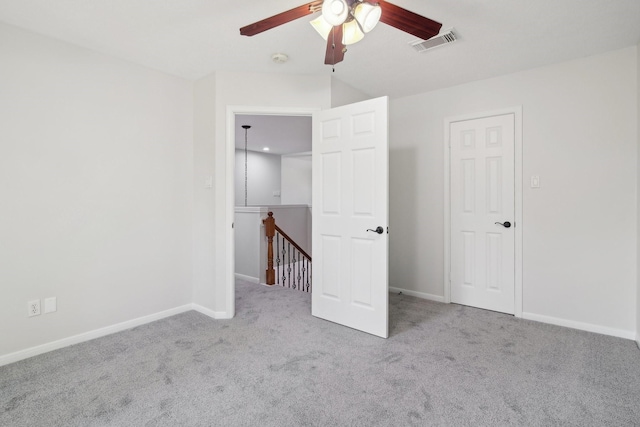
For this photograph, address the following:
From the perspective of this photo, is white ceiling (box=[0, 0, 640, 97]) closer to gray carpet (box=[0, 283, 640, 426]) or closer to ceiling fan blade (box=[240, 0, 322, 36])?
ceiling fan blade (box=[240, 0, 322, 36])

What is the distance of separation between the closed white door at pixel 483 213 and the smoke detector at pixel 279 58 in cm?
195

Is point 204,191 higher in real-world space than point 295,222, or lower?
higher

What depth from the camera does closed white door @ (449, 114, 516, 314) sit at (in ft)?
10.4

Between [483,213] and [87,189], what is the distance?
3.75m

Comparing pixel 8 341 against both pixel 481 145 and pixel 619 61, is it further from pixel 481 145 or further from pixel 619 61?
pixel 619 61

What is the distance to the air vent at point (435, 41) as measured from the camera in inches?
95.0

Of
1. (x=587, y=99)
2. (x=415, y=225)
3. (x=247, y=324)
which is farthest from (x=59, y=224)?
(x=587, y=99)

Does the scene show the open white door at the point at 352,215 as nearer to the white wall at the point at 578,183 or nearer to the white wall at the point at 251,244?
the white wall at the point at 578,183

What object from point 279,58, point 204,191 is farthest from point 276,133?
point 279,58

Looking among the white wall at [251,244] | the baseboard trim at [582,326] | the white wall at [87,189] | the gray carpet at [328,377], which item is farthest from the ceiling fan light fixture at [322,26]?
the white wall at [251,244]

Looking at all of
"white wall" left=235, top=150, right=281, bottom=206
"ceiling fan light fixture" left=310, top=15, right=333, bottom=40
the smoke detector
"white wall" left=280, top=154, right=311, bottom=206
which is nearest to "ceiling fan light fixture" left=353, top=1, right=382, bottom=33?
"ceiling fan light fixture" left=310, top=15, right=333, bottom=40

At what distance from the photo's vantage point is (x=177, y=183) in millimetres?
3240

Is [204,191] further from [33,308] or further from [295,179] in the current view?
[295,179]

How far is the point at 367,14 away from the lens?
5.23ft
